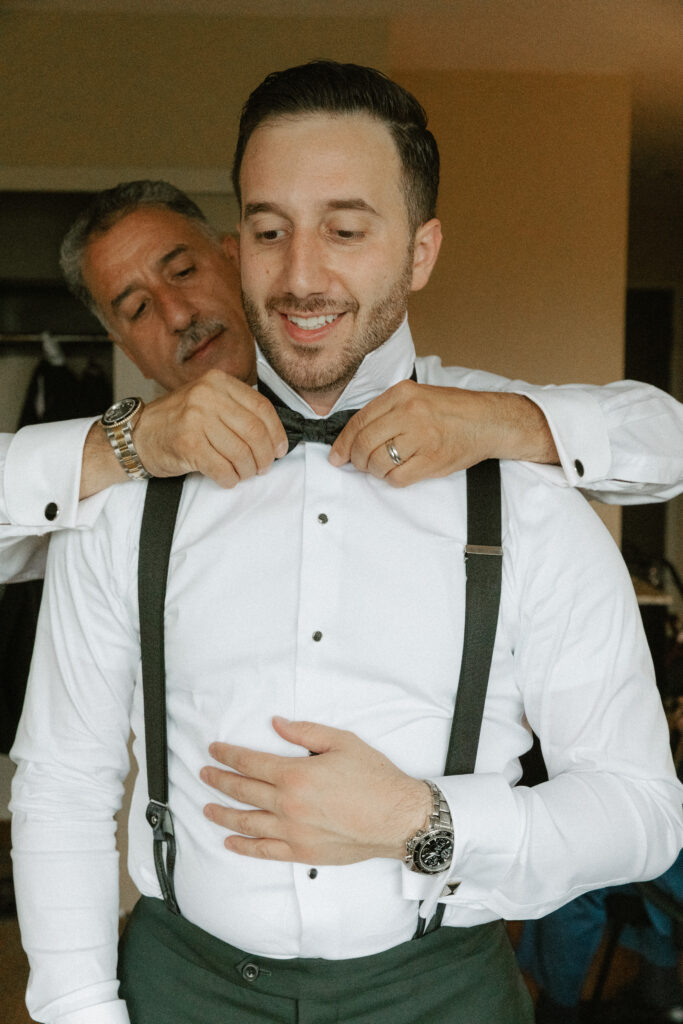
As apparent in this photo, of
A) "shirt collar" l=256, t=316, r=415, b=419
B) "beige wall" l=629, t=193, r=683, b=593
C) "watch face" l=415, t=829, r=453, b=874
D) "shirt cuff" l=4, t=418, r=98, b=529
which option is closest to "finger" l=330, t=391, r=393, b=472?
"shirt collar" l=256, t=316, r=415, b=419

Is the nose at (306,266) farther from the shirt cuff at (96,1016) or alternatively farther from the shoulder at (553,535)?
the shirt cuff at (96,1016)

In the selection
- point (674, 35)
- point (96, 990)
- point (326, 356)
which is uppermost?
point (674, 35)

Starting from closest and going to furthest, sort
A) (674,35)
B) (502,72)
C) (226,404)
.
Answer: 1. (226,404)
2. (674,35)
3. (502,72)

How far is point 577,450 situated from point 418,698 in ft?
1.22

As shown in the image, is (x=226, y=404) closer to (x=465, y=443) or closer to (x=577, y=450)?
(x=465, y=443)

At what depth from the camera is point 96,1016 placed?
111cm

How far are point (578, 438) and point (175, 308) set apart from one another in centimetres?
93

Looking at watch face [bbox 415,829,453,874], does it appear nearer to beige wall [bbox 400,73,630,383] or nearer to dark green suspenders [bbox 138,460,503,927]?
dark green suspenders [bbox 138,460,503,927]

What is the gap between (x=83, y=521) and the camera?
3.85 feet

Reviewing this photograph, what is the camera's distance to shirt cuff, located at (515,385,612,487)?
3.84 ft

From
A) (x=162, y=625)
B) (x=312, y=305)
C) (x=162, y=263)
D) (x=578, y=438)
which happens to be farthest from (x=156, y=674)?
(x=162, y=263)

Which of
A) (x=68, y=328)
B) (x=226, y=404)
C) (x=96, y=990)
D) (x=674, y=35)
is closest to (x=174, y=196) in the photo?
(x=226, y=404)

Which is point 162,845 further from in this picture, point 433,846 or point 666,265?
point 666,265

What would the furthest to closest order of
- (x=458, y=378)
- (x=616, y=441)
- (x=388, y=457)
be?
1. (x=458, y=378)
2. (x=616, y=441)
3. (x=388, y=457)
